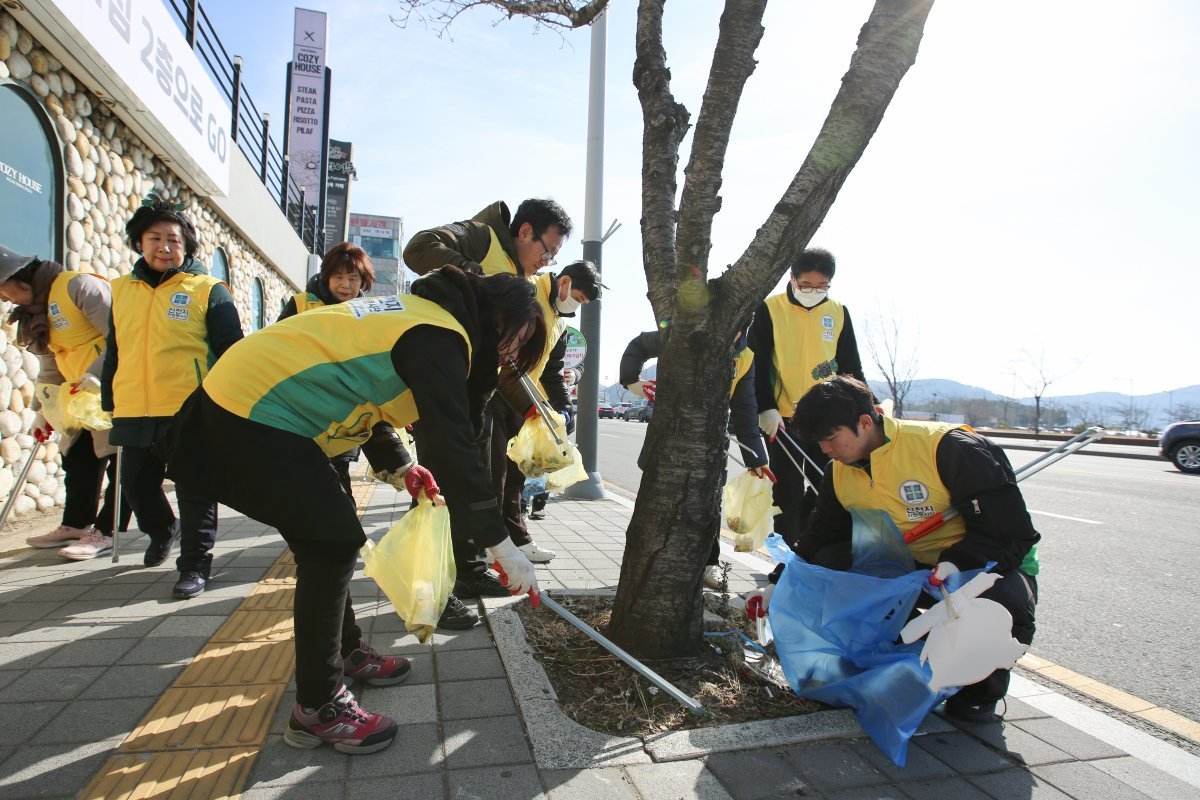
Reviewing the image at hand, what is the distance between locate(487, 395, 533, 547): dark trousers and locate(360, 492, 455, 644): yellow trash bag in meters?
1.52

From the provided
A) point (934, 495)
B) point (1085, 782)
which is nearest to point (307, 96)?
point (934, 495)

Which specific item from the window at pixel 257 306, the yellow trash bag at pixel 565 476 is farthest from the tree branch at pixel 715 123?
the window at pixel 257 306

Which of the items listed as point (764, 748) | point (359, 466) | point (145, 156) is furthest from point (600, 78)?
point (764, 748)

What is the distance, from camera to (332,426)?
6.57ft

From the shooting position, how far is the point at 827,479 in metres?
2.84

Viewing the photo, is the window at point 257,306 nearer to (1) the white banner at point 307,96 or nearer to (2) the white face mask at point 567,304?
(1) the white banner at point 307,96

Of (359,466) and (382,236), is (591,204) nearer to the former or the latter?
(359,466)

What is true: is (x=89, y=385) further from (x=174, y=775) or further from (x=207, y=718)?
(x=174, y=775)

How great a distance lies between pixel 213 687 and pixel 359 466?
6982mm

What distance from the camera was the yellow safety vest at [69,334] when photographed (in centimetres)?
392

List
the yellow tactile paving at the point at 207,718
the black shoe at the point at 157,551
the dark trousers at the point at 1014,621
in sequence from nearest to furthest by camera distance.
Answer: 1. the yellow tactile paving at the point at 207,718
2. the dark trousers at the point at 1014,621
3. the black shoe at the point at 157,551

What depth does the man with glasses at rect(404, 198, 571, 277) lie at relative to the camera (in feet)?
11.3

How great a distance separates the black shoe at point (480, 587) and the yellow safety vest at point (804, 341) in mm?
2005

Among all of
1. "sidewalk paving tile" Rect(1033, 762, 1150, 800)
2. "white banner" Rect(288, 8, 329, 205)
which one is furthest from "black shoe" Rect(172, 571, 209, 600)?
"white banner" Rect(288, 8, 329, 205)
